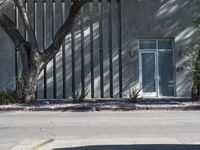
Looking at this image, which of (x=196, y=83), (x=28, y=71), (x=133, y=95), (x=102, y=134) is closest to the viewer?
(x=102, y=134)

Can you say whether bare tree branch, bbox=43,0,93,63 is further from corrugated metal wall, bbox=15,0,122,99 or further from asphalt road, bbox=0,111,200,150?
asphalt road, bbox=0,111,200,150

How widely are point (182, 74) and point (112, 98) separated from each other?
14.9 ft

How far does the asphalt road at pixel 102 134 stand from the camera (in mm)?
11812

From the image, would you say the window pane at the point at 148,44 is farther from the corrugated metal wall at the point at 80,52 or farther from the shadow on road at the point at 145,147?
the shadow on road at the point at 145,147

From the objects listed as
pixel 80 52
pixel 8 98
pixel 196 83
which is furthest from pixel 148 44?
pixel 8 98

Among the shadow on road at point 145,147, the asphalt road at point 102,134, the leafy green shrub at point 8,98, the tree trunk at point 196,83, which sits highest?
the tree trunk at point 196,83

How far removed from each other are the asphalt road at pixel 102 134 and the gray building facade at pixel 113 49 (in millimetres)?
14316

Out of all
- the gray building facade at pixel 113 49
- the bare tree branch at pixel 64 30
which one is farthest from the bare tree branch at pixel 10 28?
the gray building facade at pixel 113 49

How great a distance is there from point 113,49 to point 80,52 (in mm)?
2003

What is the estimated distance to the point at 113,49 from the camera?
33344mm

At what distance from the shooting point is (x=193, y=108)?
25.1 meters

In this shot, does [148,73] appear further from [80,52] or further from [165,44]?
[80,52]

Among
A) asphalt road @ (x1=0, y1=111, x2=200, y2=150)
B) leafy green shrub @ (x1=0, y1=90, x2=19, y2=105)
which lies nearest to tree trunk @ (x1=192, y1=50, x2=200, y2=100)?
leafy green shrub @ (x1=0, y1=90, x2=19, y2=105)

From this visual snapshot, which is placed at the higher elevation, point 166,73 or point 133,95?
point 166,73
